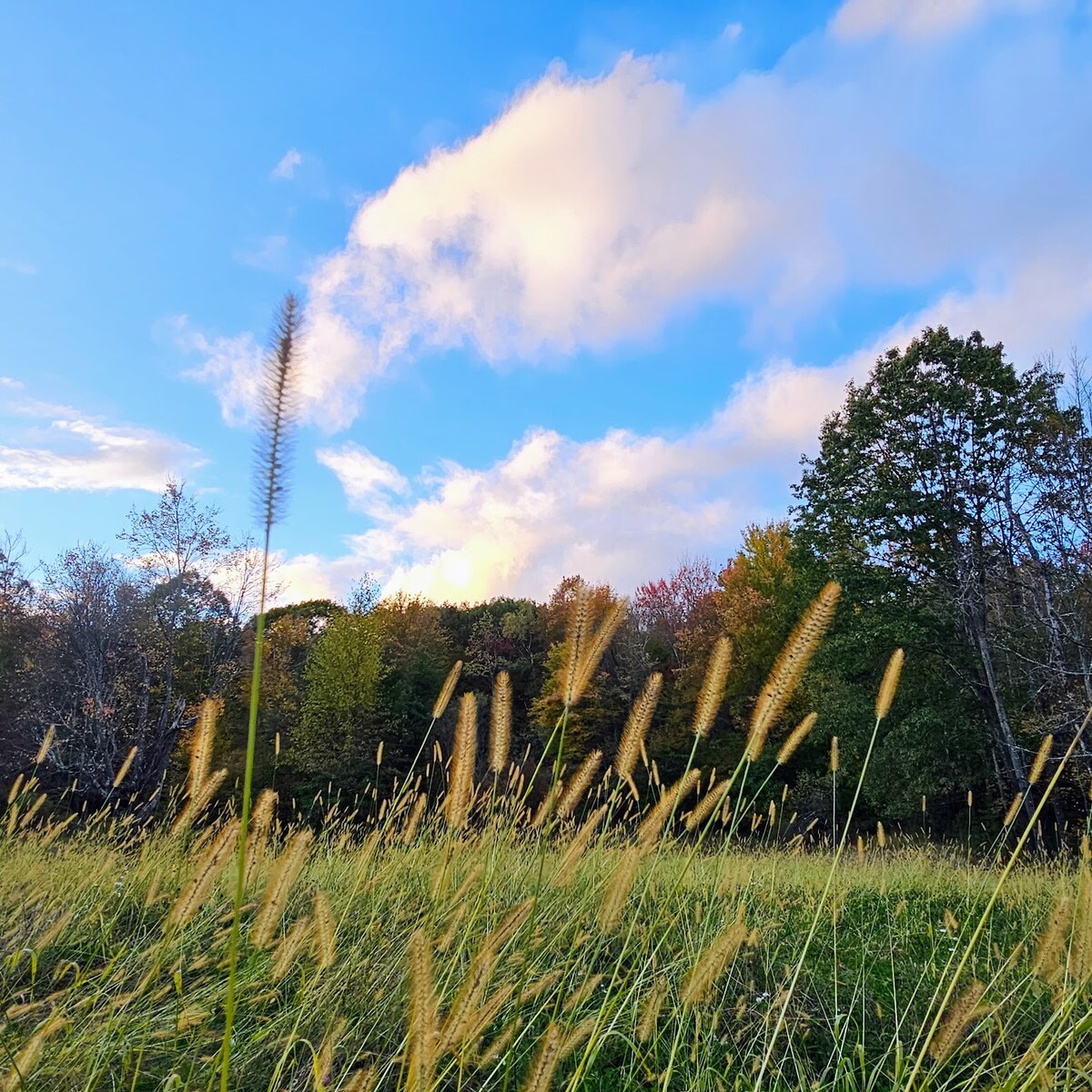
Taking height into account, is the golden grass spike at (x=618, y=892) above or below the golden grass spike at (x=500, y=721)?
below

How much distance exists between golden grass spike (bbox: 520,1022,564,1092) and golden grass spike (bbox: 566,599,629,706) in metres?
0.59

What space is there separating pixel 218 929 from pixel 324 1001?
1.24 meters

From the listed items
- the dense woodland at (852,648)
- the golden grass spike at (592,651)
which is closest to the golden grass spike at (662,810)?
the golden grass spike at (592,651)

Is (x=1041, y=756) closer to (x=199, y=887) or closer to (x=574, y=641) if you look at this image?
(x=574, y=641)

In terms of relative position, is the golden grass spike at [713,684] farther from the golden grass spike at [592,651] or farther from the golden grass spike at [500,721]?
the golden grass spike at [500,721]

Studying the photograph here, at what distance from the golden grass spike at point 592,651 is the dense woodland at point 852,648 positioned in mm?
12283

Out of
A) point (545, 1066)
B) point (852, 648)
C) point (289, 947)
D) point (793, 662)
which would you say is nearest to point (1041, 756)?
point (793, 662)

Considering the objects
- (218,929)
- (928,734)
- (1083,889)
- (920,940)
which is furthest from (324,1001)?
(928,734)

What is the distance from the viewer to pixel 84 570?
62.3 ft

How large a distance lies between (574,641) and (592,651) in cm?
12

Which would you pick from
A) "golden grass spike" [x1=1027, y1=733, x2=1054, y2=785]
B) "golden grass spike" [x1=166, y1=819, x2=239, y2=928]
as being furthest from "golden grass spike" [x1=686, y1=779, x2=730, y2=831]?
"golden grass spike" [x1=166, y1=819, x2=239, y2=928]

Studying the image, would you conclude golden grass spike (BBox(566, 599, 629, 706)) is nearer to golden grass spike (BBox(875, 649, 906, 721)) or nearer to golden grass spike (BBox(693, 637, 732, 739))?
golden grass spike (BBox(693, 637, 732, 739))

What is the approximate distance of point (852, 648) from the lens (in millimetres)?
16672

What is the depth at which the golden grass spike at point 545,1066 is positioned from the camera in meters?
1.08
